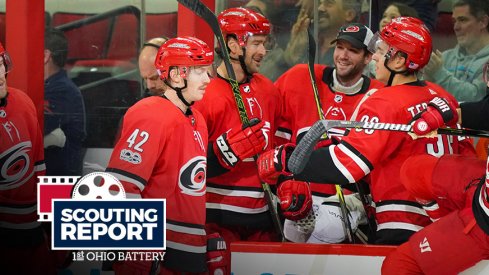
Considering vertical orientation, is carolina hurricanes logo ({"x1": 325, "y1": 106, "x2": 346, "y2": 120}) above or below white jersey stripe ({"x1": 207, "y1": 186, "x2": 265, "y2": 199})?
above

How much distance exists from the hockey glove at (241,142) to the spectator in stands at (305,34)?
447 mm

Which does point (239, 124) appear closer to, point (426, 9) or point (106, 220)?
point (106, 220)

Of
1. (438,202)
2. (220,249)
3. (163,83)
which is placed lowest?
(220,249)

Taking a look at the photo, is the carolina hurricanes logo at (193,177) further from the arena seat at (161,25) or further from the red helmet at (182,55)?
the arena seat at (161,25)

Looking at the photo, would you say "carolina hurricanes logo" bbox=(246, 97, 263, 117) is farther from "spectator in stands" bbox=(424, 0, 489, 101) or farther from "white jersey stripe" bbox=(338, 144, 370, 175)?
"spectator in stands" bbox=(424, 0, 489, 101)

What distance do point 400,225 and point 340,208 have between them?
0.26m

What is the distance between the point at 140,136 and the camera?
9.01 feet

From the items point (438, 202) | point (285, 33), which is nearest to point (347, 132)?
point (438, 202)

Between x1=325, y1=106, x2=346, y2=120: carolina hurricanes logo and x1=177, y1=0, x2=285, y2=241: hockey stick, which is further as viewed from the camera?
x1=325, y1=106, x2=346, y2=120: carolina hurricanes logo

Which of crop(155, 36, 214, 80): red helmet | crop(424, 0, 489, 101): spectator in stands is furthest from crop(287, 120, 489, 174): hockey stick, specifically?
crop(424, 0, 489, 101): spectator in stands

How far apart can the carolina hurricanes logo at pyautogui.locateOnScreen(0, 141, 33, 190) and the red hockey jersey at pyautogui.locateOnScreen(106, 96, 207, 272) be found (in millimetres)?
303

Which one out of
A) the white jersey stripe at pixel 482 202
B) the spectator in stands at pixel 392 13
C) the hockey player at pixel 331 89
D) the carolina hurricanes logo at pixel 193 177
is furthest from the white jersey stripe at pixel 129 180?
the spectator in stands at pixel 392 13

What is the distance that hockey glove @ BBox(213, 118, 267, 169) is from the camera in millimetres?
2988

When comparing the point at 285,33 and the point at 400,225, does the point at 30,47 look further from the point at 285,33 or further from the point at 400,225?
the point at 400,225
